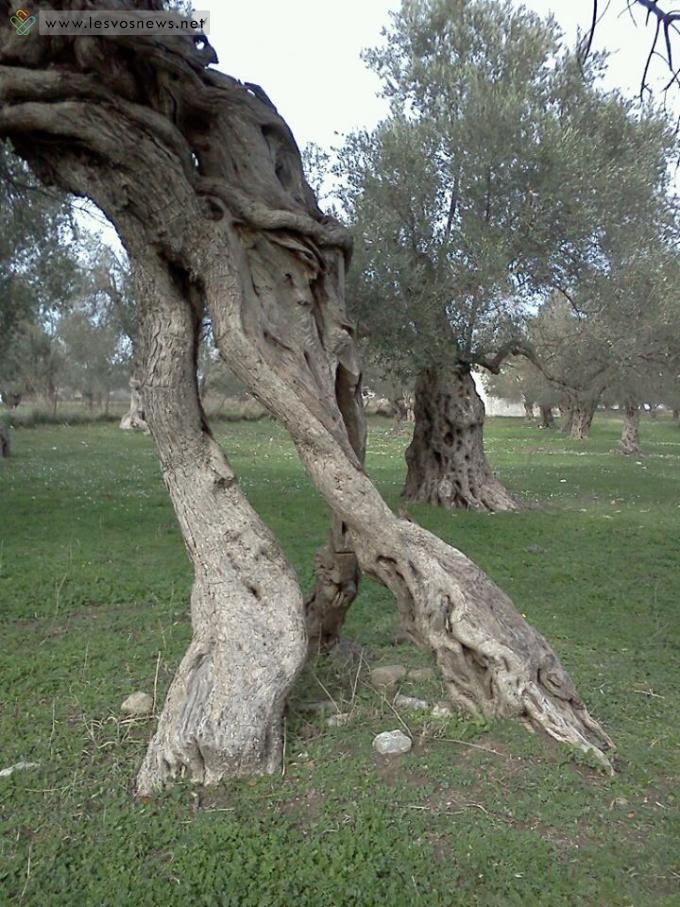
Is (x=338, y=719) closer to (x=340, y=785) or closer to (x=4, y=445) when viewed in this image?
(x=340, y=785)

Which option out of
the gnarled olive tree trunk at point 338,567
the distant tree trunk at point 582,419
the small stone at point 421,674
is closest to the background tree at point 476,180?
the gnarled olive tree trunk at point 338,567

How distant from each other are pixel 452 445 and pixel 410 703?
984 cm

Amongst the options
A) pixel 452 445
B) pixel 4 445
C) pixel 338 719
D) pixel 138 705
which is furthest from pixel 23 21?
pixel 4 445

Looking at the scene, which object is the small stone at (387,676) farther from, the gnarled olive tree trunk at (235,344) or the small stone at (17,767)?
the small stone at (17,767)

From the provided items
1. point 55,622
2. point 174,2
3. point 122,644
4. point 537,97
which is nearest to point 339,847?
point 122,644

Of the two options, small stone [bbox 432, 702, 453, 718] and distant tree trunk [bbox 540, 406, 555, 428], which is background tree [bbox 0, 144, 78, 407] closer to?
small stone [bbox 432, 702, 453, 718]

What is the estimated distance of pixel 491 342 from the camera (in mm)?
12812

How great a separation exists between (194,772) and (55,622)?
3.67 meters

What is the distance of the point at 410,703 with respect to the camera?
4473mm

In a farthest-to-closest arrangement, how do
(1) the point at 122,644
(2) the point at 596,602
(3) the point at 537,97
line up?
(3) the point at 537,97 → (2) the point at 596,602 → (1) the point at 122,644

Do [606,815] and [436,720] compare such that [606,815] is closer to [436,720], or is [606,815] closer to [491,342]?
[436,720]

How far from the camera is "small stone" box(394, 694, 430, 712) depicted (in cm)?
441

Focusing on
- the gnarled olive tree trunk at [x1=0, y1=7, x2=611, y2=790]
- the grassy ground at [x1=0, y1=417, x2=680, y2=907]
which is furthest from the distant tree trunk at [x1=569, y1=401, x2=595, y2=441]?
the gnarled olive tree trunk at [x1=0, y1=7, x2=611, y2=790]

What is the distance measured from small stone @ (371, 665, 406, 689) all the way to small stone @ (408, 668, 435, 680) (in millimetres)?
54
